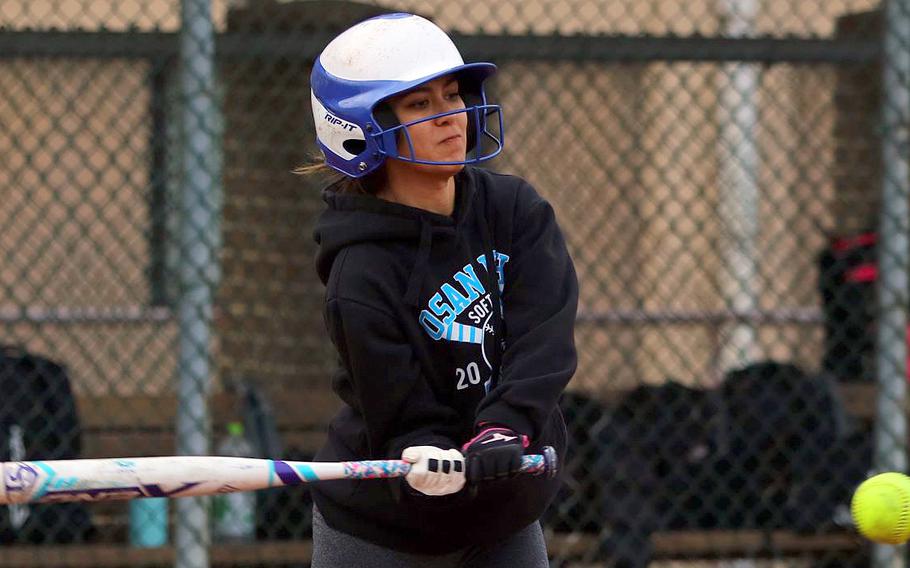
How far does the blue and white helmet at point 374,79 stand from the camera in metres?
2.86

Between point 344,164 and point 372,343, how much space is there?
401mm

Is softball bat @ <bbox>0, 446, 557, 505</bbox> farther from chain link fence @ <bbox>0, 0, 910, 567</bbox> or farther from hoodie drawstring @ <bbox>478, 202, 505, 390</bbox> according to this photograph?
chain link fence @ <bbox>0, 0, 910, 567</bbox>

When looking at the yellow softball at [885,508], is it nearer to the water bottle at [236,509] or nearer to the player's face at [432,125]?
the player's face at [432,125]

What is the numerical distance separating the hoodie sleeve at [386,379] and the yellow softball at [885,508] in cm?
109

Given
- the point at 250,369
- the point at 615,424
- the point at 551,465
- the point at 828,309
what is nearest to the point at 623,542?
the point at 615,424

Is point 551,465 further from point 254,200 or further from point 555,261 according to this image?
point 254,200

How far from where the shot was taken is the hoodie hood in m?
2.91

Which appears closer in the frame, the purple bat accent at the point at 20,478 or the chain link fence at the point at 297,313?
the purple bat accent at the point at 20,478

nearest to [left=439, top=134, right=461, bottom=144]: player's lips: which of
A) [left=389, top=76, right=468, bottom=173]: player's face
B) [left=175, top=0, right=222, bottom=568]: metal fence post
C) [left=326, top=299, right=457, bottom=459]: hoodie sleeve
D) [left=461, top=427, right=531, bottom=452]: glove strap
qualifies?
[left=389, top=76, right=468, bottom=173]: player's face

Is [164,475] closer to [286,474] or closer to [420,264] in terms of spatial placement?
[286,474]

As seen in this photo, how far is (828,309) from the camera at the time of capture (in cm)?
523

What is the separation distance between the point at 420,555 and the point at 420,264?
60 cm

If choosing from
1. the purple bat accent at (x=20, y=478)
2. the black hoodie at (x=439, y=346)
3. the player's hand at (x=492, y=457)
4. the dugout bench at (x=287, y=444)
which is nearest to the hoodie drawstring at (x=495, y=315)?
the black hoodie at (x=439, y=346)

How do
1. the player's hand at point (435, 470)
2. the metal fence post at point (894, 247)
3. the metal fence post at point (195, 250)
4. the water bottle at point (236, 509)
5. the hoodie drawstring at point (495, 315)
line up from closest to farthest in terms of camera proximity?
the player's hand at point (435, 470)
the hoodie drawstring at point (495, 315)
the metal fence post at point (195, 250)
the metal fence post at point (894, 247)
the water bottle at point (236, 509)
